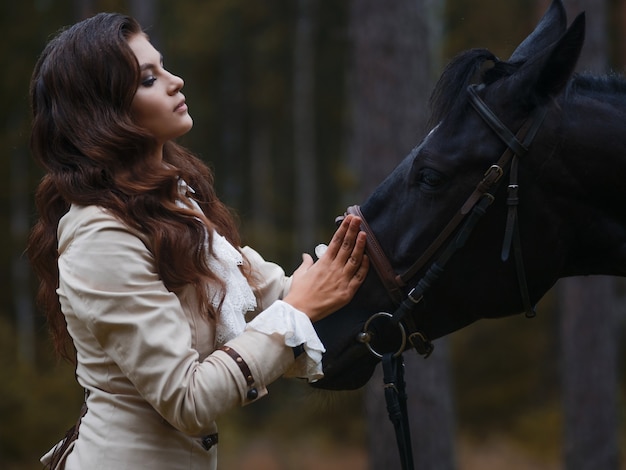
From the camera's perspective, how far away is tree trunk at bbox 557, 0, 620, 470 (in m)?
6.92

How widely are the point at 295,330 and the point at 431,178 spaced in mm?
685

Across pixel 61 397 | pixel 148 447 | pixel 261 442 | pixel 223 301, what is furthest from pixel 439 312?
pixel 261 442

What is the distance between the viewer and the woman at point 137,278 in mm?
2203

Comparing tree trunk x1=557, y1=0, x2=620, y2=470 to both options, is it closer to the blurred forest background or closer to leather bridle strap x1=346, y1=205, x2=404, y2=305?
the blurred forest background

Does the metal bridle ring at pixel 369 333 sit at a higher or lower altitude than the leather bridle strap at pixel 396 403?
higher

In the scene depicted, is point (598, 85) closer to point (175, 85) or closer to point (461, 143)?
point (461, 143)

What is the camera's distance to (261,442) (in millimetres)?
13562

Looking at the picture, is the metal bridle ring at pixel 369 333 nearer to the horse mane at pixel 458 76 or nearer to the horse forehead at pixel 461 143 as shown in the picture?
the horse forehead at pixel 461 143

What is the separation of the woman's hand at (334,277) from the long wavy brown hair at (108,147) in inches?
10.0

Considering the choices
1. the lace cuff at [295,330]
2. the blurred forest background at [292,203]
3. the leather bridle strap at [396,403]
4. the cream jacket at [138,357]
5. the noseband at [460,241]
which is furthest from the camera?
the blurred forest background at [292,203]

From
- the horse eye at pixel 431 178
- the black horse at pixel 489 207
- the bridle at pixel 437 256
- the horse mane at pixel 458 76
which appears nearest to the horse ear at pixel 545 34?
the black horse at pixel 489 207

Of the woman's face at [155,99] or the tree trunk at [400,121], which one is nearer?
the woman's face at [155,99]

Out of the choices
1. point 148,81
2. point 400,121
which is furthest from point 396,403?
point 400,121

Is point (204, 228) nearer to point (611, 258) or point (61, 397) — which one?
point (611, 258)
